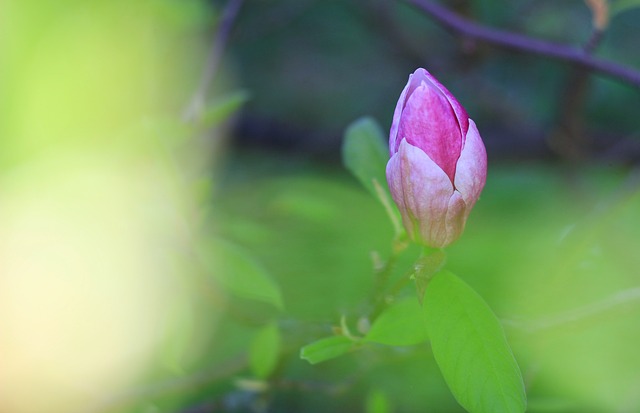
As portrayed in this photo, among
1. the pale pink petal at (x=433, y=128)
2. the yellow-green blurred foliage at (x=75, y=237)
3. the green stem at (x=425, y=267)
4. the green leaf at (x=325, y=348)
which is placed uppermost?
the yellow-green blurred foliage at (x=75, y=237)

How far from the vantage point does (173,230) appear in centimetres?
88

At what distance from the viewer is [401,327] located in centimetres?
59

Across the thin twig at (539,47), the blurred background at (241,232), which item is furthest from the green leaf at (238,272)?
the thin twig at (539,47)

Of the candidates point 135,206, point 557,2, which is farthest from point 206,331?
point 557,2

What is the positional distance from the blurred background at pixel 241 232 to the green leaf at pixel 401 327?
0.23ft

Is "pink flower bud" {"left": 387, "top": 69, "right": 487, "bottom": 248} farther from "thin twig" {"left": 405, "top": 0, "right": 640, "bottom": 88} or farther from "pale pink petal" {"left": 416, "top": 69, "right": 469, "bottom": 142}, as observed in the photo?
"thin twig" {"left": 405, "top": 0, "right": 640, "bottom": 88}

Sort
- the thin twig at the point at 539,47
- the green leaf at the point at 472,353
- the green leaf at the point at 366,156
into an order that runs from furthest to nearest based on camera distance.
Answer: the thin twig at the point at 539,47 → the green leaf at the point at 366,156 → the green leaf at the point at 472,353

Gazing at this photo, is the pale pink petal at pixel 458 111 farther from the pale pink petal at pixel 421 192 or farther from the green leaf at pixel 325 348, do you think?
the green leaf at pixel 325 348

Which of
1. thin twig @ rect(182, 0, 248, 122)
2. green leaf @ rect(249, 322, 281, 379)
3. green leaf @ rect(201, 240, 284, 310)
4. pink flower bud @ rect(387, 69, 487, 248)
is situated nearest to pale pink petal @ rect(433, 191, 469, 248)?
pink flower bud @ rect(387, 69, 487, 248)

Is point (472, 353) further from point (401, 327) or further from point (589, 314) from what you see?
point (589, 314)

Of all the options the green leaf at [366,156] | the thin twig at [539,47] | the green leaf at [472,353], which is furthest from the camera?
the thin twig at [539,47]

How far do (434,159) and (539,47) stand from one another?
1.61 feet

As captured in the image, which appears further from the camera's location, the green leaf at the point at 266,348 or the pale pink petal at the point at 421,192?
the green leaf at the point at 266,348

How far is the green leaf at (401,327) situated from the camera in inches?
22.8
